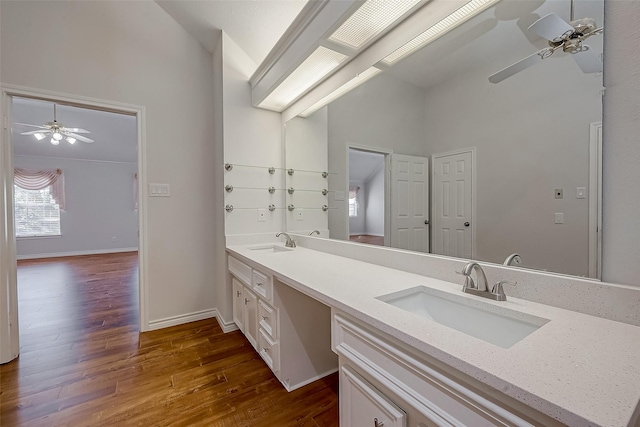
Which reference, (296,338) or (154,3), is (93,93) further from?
(296,338)

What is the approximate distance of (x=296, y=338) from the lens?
159cm

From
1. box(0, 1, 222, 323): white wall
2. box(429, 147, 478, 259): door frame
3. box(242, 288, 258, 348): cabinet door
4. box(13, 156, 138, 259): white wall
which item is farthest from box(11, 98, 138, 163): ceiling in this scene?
box(429, 147, 478, 259): door frame

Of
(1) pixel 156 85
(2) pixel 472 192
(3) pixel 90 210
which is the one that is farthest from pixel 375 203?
(3) pixel 90 210

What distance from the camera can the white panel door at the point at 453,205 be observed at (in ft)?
4.03

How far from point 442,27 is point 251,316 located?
2.15 meters

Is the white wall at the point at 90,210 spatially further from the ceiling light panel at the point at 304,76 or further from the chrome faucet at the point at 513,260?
the chrome faucet at the point at 513,260

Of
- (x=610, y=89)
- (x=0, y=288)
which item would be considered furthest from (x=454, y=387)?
(x=0, y=288)

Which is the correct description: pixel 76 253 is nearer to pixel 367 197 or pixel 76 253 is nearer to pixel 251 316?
pixel 251 316

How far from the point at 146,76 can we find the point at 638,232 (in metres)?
3.31

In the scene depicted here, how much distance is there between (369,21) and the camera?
145 centimetres

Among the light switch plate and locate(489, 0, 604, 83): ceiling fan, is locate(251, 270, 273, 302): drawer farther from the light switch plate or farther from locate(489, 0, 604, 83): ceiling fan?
locate(489, 0, 604, 83): ceiling fan

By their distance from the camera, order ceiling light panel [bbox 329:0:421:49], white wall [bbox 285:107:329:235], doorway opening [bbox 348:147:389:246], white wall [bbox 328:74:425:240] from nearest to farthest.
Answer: ceiling light panel [bbox 329:0:421:49], white wall [bbox 328:74:425:240], doorway opening [bbox 348:147:389:246], white wall [bbox 285:107:329:235]

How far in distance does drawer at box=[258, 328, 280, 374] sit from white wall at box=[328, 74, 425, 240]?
2.91 ft

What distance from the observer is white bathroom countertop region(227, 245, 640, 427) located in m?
0.45
